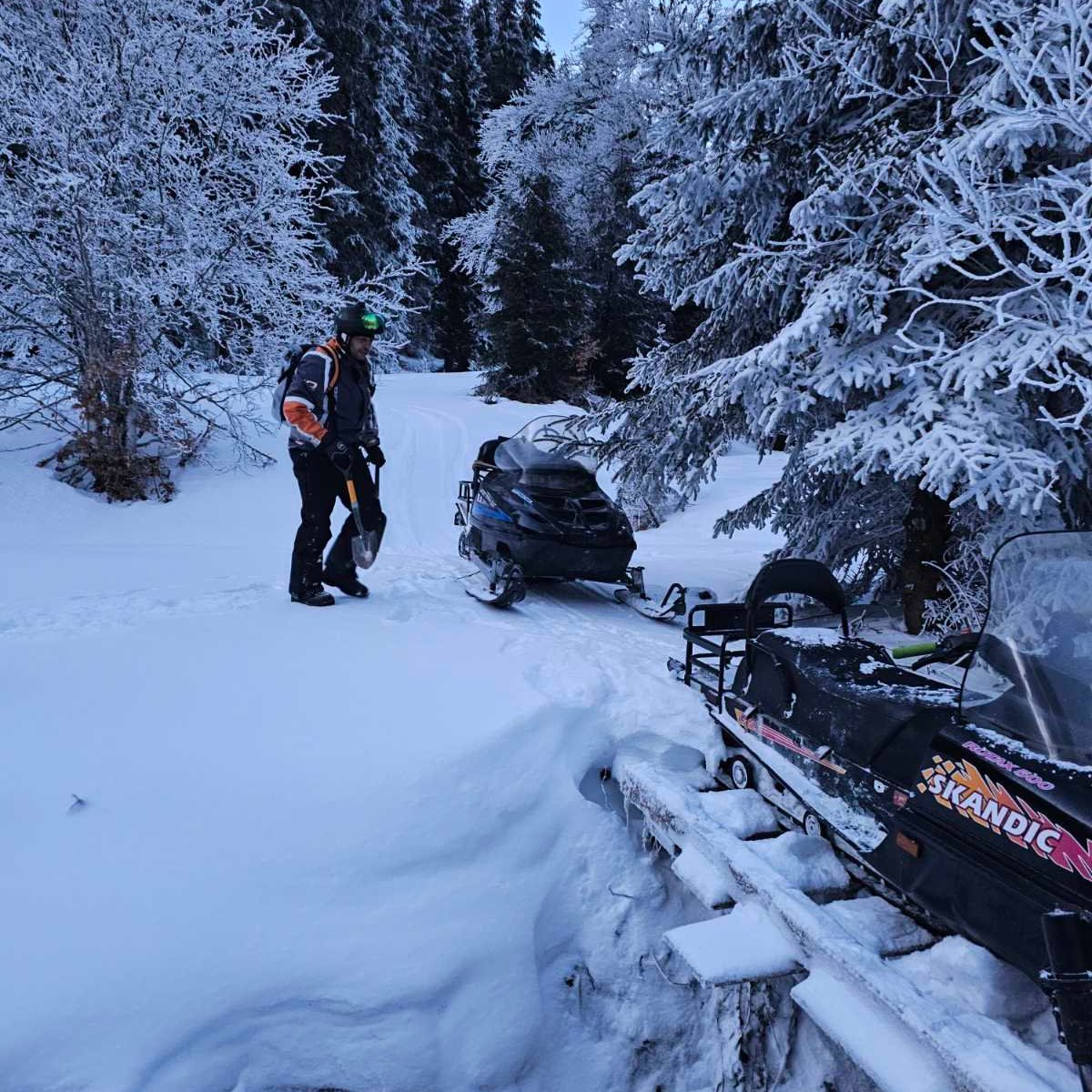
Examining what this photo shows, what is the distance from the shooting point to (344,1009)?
2.10 metres

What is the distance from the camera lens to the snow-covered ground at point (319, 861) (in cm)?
200

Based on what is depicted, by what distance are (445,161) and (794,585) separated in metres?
31.5

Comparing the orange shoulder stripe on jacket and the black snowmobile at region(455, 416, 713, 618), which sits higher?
the orange shoulder stripe on jacket

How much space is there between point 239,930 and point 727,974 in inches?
57.2

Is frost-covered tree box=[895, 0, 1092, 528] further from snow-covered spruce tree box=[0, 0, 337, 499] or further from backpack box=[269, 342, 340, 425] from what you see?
snow-covered spruce tree box=[0, 0, 337, 499]

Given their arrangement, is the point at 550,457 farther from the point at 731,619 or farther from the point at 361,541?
the point at 731,619

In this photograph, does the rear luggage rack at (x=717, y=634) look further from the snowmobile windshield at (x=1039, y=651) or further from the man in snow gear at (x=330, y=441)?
the man in snow gear at (x=330, y=441)

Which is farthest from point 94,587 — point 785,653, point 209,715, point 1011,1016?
point 1011,1016

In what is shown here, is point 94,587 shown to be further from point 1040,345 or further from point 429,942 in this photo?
point 1040,345

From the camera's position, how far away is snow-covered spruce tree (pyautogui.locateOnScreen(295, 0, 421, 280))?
2044cm

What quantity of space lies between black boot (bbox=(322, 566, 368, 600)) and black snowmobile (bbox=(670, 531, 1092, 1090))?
320cm

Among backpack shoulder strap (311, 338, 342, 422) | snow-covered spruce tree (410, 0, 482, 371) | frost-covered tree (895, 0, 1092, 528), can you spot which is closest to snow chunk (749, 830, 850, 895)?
frost-covered tree (895, 0, 1092, 528)

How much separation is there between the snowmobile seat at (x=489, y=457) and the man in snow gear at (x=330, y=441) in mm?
1532

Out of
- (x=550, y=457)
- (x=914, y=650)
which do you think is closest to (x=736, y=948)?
(x=914, y=650)
